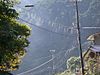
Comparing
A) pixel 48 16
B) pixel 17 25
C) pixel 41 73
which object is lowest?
pixel 41 73

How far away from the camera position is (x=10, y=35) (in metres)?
17.3

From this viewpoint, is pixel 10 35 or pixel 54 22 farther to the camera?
pixel 54 22

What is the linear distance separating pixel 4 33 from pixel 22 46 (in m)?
3.29

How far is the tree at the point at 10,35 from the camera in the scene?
17328 mm

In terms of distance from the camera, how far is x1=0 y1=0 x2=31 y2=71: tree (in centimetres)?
1733

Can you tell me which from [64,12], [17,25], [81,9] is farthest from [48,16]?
[17,25]

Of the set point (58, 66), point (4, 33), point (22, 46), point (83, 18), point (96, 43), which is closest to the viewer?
point (4, 33)

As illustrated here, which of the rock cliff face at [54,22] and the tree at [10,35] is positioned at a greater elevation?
the tree at [10,35]

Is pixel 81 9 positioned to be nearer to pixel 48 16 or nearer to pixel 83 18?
pixel 83 18

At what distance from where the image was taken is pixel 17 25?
20250mm

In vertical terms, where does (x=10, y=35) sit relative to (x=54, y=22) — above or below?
above

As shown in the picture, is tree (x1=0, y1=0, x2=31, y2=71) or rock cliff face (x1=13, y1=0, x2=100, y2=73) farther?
rock cliff face (x1=13, y1=0, x2=100, y2=73)

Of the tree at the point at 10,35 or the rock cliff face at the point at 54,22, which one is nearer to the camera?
the tree at the point at 10,35

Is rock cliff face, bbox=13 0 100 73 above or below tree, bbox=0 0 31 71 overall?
below
